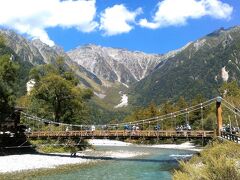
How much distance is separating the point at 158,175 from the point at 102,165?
9335 mm

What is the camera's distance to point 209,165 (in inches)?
543

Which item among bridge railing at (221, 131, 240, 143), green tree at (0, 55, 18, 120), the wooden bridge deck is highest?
green tree at (0, 55, 18, 120)

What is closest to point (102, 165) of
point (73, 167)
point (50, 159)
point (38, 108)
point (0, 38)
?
point (73, 167)

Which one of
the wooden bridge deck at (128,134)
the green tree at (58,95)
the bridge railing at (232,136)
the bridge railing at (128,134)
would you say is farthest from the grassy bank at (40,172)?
the green tree at (58,95)

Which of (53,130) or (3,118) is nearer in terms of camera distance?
(3,118)

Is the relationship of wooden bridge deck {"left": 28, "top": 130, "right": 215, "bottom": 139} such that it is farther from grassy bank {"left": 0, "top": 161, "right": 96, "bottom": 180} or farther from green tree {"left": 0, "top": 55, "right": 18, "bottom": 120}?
grassy bank {"left": 0, "top": 161, "right": 96, "bottom": 180}

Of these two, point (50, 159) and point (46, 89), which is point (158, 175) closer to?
point (50, 159)

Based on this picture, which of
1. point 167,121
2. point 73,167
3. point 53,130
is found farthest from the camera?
point 167,121

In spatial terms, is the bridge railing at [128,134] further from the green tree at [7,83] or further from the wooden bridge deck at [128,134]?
the green tree at [7,83]

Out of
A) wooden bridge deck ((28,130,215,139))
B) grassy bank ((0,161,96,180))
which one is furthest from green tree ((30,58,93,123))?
grassy bank ((0,161,96,180))

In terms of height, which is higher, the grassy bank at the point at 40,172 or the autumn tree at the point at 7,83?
the autumn tree at the point at 7,83

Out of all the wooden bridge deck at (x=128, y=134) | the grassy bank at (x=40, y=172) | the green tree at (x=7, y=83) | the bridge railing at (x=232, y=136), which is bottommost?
the grassy bank at (x=40, y=172)

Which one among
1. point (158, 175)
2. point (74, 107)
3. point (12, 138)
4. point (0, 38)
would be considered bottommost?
point (158, 175)

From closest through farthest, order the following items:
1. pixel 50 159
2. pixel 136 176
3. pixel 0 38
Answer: pixel 136 176
pixel 50 159
pixel 0 38
